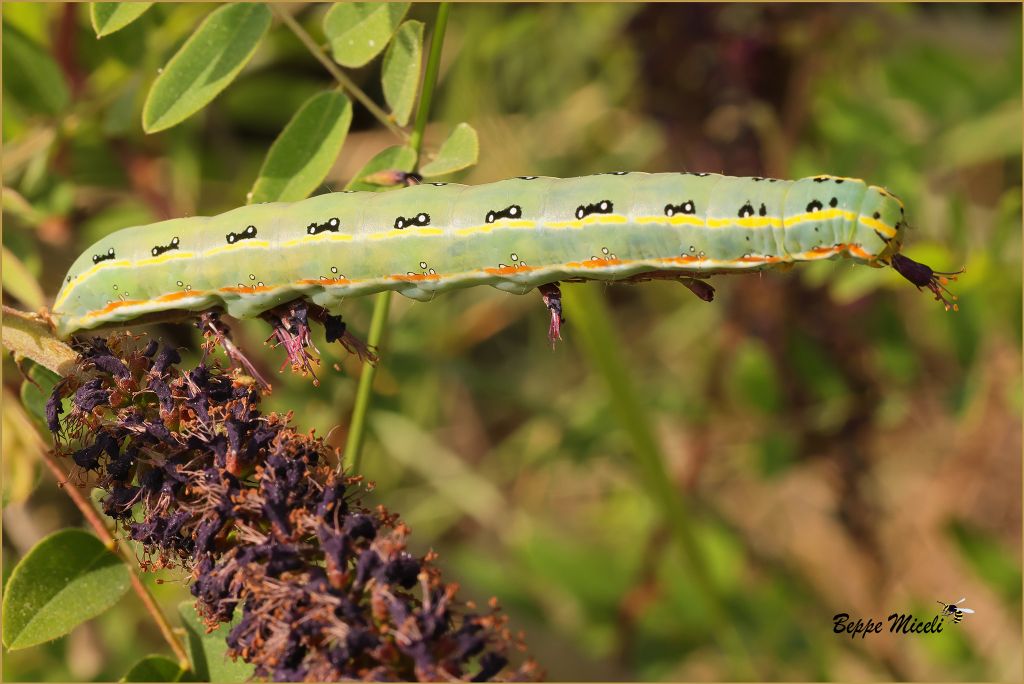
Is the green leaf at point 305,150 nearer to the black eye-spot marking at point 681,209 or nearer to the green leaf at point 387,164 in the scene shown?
the green leaf at point 387,164

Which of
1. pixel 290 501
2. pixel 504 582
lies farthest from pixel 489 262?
pixel 504 582

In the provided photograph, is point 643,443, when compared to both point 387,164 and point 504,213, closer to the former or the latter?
point 387,164

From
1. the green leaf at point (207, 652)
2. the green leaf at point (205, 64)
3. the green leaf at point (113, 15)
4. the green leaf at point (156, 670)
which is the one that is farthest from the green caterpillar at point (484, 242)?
the green leaf at point (156, 670)

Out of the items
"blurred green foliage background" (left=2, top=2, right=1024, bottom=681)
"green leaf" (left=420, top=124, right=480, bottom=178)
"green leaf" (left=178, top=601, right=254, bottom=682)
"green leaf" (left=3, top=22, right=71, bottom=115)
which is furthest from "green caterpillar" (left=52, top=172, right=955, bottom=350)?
"green leaf" (left=3, top=22, right=71, bottom=115)

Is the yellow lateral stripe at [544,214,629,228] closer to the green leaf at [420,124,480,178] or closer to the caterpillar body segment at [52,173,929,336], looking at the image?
the caterpillar body segment at [52,173,929,336]

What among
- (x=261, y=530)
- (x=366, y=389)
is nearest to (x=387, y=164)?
(x=366, y=389)

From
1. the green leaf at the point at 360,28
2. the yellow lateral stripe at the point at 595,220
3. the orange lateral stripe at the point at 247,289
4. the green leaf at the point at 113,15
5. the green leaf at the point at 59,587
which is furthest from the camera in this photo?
the green leaf at the point at 360,28
